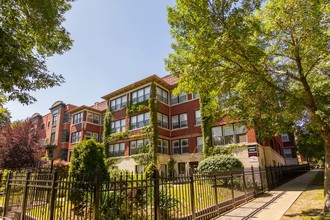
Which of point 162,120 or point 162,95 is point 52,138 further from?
point 162,95

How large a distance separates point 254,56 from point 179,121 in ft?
58.0

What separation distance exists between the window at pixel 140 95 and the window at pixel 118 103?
5.34ft

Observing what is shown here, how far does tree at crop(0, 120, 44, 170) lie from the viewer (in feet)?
64.3

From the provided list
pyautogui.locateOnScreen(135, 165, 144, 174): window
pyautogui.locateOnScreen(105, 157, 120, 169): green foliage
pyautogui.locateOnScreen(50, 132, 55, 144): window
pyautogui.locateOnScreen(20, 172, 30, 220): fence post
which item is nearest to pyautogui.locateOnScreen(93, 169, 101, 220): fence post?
pyautogui.locateOnScreen(20, 172, 30, 220): fence post

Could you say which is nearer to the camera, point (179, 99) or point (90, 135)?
point (179, 99)

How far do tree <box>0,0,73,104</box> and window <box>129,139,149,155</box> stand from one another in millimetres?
15633

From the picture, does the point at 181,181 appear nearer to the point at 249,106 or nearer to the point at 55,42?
the point at 249,106

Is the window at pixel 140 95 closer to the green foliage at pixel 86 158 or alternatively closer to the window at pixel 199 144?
the window at pixel 199 144

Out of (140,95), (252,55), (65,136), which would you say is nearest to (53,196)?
(252,55)

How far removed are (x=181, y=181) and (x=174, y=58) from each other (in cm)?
570

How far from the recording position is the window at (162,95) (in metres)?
25.9

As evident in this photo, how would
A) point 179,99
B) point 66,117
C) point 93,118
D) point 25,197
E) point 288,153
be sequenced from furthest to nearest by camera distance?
point 288,153 → point 66,117 → point 93,118 → point 179,99 → point 25,197

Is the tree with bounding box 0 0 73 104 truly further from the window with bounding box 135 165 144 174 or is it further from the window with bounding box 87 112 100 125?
the window with bounding box 87 112 100 125

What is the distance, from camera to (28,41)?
30.9ft
